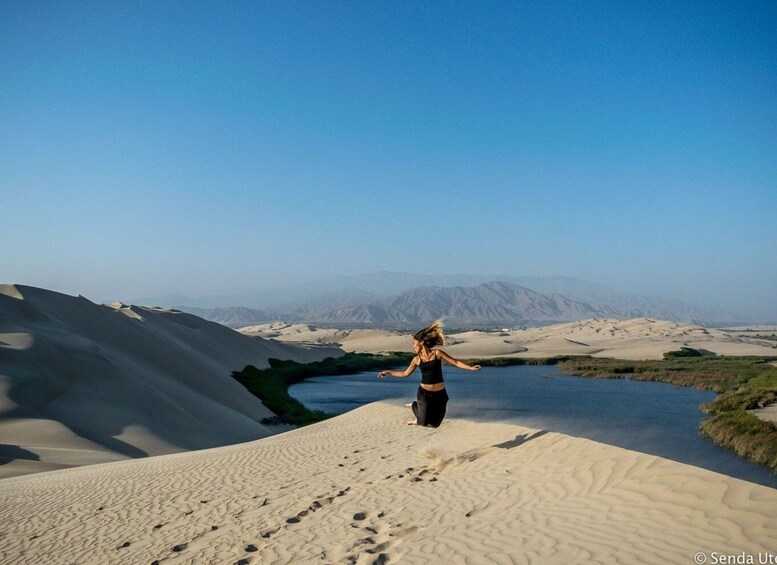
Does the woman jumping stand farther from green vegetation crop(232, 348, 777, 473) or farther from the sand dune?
green vegetation crop(232, 348, 777, 473)

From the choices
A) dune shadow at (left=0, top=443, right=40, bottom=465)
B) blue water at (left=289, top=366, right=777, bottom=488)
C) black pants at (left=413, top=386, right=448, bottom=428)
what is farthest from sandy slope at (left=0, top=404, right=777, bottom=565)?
blue water at (left=289, top=366, right=777, bottom=488)

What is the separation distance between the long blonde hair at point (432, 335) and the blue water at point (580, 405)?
8.96 meters

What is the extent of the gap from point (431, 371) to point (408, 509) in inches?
78.2

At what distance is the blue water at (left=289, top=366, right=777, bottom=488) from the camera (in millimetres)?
17375

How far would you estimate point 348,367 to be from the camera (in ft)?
182

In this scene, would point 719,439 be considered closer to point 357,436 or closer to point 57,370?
point 357,436

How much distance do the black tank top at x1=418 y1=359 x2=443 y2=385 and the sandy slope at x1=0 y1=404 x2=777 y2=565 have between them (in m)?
1.31

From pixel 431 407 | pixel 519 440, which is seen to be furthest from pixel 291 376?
pixel 431 407

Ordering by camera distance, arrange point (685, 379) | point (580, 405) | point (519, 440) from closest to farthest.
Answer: point (519, 440) → point (580, 405) → point (685, 379)

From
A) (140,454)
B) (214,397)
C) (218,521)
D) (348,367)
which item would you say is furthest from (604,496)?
(348,367)

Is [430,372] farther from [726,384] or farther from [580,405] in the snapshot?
[726,384]

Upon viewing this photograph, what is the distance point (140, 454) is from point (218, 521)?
33.7 feet

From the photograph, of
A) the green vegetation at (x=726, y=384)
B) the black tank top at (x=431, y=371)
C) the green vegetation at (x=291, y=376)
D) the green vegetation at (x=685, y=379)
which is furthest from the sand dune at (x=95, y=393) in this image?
the green vegetation at (x=726, y=384)

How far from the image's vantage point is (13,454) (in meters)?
14.1
